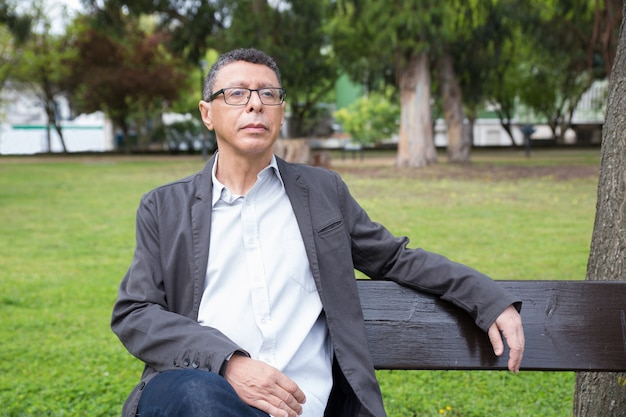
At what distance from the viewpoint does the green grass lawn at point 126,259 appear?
186 inches

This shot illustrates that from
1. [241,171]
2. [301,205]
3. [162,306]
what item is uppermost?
[241,171]

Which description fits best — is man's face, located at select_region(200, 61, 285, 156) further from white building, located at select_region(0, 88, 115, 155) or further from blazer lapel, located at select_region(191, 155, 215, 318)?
white building, located at select_region(0, 88, 115, 155)

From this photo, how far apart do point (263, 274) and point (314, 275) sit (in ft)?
0.52

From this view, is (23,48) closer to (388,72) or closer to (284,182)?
(388,72)

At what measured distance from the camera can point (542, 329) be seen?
9.18 feet

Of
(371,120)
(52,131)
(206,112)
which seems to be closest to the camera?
(206,112)

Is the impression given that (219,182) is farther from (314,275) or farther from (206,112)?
(314,275)

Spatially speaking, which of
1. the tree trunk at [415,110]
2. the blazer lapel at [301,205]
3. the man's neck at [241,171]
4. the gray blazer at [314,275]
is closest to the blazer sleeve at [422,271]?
the gray blazer at [314,275]

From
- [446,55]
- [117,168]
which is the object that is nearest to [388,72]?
[446,55]

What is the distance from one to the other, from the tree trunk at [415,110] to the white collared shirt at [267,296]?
22061mm

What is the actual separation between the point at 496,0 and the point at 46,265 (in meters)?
17.7

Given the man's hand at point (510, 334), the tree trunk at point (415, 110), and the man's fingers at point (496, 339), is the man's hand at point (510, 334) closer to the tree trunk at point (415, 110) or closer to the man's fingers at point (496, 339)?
the man's fingers at point (496, 339)

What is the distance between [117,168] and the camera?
26172mm

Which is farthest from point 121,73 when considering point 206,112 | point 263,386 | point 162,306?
point 263,386
